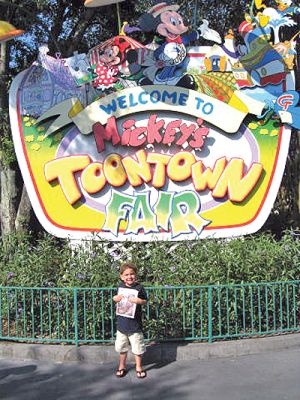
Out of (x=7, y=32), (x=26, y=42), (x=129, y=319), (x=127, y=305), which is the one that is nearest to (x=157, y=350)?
(x=129, y=319)

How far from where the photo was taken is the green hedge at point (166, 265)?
20.0ft

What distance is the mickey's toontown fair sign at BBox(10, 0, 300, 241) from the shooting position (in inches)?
299

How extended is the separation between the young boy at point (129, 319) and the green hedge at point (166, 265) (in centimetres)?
94

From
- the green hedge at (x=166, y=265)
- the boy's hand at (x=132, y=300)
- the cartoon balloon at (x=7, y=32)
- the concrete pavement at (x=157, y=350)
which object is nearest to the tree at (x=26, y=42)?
the cartoon balloon at (x=7, y=32)

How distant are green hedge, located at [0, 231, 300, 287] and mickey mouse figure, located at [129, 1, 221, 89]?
8.54 feet

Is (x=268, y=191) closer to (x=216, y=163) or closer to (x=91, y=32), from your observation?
(x=216, y=163)

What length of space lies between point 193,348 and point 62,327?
156cm

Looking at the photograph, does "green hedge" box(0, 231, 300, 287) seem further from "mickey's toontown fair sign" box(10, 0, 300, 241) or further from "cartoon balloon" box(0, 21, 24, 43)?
"cartoon balloon" box(0, 21, 24, 43)

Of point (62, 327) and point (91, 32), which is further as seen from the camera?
point (91, 32)

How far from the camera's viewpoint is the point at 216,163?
7648mm

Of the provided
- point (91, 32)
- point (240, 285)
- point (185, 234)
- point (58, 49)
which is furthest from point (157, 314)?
point (91, 32)

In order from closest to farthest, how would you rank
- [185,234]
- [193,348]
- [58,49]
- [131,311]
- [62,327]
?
[131,311] < [193,348] < [62,327] < [185,234] < [58,49]

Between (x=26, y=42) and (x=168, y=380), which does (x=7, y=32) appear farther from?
(x=26, y=42)

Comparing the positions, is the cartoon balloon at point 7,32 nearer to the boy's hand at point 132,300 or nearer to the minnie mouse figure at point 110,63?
the minnie mouse figure at point 110,63
